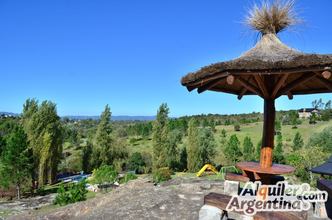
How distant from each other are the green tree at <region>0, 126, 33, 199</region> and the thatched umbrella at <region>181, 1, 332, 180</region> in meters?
24.8

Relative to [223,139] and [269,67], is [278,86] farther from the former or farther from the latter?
[223,139]

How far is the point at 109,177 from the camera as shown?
27016 millimetres

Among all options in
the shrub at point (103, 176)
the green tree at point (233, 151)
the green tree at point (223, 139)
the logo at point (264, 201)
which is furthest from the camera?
the green tree at point (223, 139)

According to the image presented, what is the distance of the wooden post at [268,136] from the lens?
485 centimetres

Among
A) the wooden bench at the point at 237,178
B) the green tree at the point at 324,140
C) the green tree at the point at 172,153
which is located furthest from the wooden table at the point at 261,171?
the green tree at the point at 172,153

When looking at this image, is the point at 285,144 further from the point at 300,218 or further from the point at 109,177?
the point at 300,218

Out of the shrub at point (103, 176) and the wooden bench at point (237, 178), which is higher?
the wooden bench at point (237, 178)

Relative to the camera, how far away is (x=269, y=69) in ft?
13.5

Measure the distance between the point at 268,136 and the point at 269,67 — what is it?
45.6 inches

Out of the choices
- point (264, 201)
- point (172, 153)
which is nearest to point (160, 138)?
point (172, 153)

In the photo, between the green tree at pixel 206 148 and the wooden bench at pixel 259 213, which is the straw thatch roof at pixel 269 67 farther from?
the green tree at pixel 206 148

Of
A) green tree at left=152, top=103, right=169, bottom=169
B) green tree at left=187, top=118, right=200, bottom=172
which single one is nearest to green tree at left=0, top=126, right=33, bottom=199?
green tree at left=152, top=103, right=169, bottom=169

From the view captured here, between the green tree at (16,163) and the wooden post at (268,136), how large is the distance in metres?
25.4

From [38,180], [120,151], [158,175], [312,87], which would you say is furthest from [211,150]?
[312,87]
